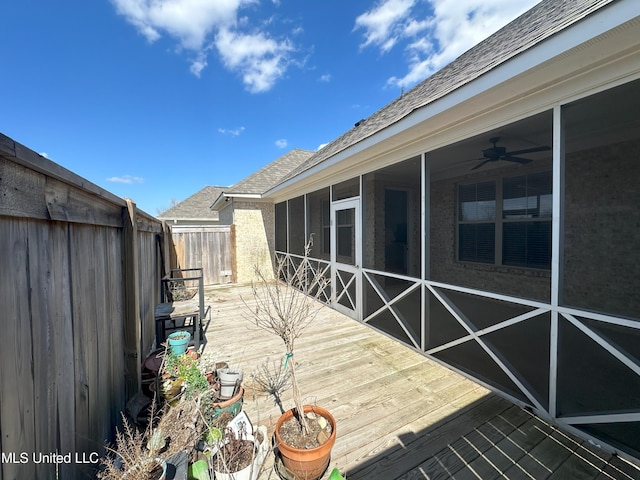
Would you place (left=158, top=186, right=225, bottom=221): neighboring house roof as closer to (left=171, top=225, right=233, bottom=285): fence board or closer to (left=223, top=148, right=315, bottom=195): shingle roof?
Result: (left=223, top=148, right=315, bottom=195): shingle roof

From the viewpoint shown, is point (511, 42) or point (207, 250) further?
point (207, 250)

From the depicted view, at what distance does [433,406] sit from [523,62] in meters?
3.03

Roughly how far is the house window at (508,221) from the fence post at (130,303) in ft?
22.6

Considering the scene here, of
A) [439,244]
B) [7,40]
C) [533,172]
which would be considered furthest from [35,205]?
[439,244]

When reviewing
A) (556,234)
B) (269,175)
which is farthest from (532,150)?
(269,175)

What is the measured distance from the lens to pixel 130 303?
7.19ft

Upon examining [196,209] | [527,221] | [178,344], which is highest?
[196,209]

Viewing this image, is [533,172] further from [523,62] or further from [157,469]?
[157,469]

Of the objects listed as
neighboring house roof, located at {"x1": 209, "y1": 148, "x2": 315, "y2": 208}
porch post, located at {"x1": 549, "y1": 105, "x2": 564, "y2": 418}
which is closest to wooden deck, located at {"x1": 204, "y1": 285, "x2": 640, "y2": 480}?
porch post, located at {"x1": 549, "y1": 105, "x2": 564, "y2": 418}

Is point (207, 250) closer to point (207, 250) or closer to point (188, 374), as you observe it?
point (207, 250)

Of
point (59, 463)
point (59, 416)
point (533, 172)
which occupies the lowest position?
point (59, 463)

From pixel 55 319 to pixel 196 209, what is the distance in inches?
691

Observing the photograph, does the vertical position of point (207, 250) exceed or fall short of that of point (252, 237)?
it falls short

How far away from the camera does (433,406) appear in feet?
7.80
